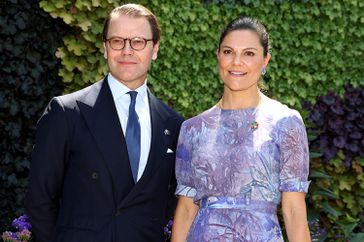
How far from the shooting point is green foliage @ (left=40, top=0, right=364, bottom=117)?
5.34m

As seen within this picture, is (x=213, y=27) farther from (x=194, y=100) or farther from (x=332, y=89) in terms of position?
(x=332, y=89)

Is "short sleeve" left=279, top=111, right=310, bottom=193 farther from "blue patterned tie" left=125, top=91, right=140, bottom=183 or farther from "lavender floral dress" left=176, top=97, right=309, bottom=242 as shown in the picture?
"blue patterned tie" left=125, top=91, right=140, bottom=183

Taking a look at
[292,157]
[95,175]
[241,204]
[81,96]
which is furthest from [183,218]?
[81,96]

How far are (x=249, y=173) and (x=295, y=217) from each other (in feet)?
0.89

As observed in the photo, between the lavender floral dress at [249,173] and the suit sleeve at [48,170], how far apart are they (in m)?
0.61

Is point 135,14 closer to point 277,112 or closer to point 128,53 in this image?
point 128,53

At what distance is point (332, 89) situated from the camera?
6.12 m

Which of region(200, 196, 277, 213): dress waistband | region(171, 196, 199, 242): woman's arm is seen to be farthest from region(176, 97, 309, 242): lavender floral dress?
region(171, 196, 199, 242): woman's arm

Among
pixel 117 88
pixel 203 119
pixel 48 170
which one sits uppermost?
pixel 117 88

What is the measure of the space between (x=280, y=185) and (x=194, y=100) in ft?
9.19

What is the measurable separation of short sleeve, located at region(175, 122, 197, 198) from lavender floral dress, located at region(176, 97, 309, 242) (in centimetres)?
8

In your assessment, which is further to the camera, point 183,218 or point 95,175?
point 183,218

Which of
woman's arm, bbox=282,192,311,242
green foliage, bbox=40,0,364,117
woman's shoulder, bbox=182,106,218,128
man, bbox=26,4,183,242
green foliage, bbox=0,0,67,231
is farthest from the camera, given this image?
green foliage, bbox=40,0,364,117

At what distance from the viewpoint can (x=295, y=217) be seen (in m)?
2.98
